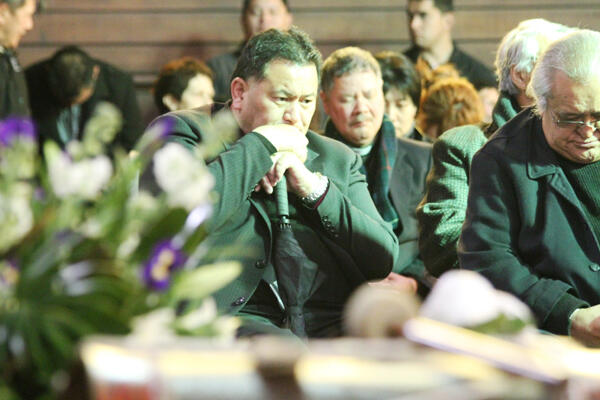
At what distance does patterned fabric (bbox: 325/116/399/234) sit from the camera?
504 cm

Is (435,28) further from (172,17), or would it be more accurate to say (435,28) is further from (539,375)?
(539,375)

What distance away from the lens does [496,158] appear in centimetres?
375

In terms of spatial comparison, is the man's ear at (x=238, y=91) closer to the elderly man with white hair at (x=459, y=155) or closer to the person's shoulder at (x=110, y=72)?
the elderly man with white hair at (x=459, y=155)

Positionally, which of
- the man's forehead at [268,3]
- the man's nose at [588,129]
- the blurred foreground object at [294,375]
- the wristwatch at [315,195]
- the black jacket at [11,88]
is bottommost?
the black jacket at [11,88]

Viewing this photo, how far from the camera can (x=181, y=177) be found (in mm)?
1833

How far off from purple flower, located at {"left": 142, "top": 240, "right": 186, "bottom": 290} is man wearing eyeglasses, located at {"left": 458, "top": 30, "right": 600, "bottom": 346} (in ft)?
6.30

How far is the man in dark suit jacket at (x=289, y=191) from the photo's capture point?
3.61 m

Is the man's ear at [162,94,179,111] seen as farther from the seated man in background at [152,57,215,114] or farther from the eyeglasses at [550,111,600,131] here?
the eyeglasses at [550,111,600,131]

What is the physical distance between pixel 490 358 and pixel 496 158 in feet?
7.10

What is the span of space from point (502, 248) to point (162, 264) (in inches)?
79.0

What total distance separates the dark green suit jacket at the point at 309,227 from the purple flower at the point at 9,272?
5.73 feet

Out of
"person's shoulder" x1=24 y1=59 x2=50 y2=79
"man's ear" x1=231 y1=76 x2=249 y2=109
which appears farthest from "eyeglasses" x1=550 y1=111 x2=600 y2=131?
"person's shoulder" x1=24 y1=59 x2=50 y2=79

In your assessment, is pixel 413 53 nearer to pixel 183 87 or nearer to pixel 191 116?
pixel 183 87

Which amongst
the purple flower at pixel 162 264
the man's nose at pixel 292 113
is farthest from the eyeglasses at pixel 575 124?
the purple flower at pixel 162 264
